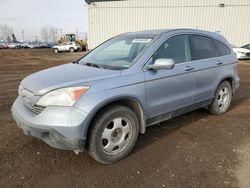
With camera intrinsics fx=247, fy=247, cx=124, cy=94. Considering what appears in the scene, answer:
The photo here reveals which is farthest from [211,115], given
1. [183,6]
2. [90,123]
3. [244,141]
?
[183,6]

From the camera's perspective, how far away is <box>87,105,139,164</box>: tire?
10.1ft

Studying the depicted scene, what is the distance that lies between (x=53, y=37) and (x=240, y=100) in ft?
376

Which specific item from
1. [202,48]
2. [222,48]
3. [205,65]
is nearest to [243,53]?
[222,48]

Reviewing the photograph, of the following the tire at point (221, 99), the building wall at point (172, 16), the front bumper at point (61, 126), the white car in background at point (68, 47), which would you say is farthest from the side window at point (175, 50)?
the white car in background at point (68, 47)

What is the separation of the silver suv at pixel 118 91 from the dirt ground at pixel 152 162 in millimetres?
305

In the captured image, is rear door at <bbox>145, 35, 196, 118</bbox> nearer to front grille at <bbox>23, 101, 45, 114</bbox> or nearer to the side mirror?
the side mirror

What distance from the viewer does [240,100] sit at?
6562mm

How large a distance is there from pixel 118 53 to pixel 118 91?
3.67 ft

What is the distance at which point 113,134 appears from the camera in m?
3.31

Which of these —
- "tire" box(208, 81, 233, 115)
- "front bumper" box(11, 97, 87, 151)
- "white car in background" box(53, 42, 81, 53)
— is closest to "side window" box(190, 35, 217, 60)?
"tire" box(208, 81, 233, 115)

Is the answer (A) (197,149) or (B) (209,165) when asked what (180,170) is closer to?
(B) (209,165)

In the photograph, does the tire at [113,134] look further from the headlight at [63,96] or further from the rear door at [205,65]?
the rear door at [205,65]

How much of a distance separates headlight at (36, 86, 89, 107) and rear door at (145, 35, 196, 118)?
1027 mm

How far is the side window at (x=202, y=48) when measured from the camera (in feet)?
14.4
